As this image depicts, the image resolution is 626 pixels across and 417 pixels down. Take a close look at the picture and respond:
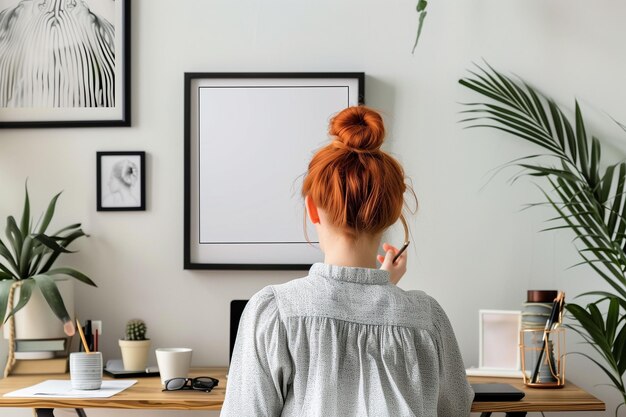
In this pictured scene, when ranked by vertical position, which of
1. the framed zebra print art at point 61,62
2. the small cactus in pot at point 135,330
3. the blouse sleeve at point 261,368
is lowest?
the small cactus in pot at point 135,330

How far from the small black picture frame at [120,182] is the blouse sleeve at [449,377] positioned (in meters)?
1.52

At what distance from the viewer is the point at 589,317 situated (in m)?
2.35

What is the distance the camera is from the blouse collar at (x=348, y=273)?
1.50 m

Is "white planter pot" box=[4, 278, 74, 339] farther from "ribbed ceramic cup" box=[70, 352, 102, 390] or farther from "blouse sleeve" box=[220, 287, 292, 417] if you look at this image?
"blouse sleeve" box=[220, 287, 292, 417]

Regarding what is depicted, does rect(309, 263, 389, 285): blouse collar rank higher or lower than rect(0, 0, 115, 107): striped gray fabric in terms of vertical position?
lower

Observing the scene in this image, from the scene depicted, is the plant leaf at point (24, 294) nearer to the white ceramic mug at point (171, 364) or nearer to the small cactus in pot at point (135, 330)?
the small cactus in pot at point (135, 330)

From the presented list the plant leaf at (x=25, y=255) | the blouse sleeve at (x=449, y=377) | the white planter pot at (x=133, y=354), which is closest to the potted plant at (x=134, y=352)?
the white planter pot at (x=133, y=354)

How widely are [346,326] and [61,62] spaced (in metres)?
1.84

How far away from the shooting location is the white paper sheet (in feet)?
7.29

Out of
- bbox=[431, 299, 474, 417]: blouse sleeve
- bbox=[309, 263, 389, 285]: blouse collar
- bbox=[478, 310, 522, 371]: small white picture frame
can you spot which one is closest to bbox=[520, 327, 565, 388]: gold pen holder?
bbox=[478, 310, 522, 371]: small white picture frame

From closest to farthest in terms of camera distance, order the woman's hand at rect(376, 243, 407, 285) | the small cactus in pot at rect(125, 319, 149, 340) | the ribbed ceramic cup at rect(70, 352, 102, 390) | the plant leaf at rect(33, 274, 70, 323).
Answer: the woman's hand at rect(376, 243, 407, 285), the ribbed ceramic cup at rect(70, 352, 102, 390), the plant leaf at rect(33, 274, 70, 323), the small cactus in pot at rect(125, 319, 149, 340)

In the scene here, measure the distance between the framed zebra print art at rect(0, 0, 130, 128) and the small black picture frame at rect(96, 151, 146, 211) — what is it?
14 cm

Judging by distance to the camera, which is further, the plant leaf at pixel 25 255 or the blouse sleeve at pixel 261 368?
the plant leaf at pixel 25 255

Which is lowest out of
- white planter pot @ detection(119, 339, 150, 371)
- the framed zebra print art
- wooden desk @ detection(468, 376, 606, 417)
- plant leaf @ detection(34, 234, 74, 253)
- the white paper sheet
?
wooden desk @ detection(468, 376, 606, 417)
